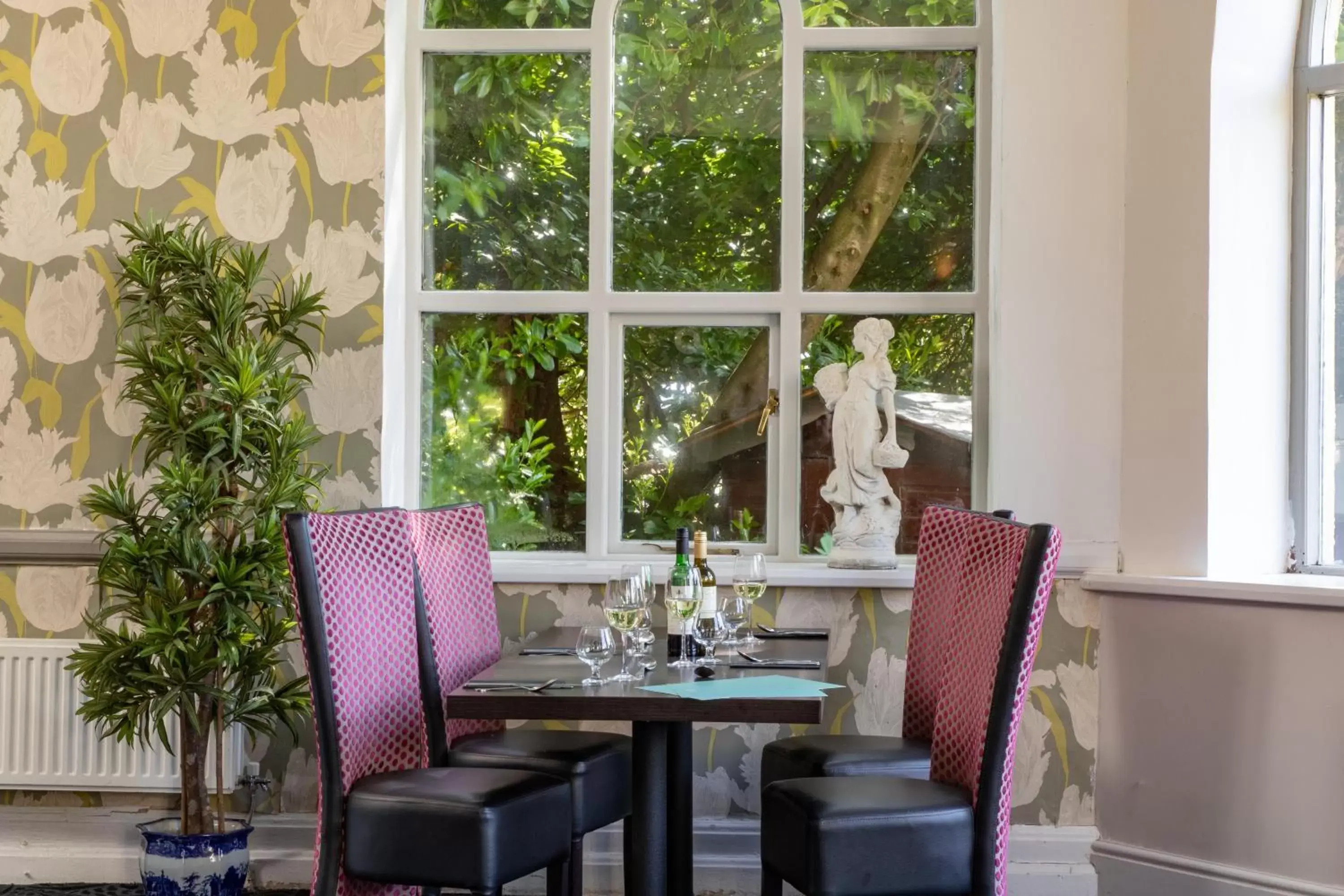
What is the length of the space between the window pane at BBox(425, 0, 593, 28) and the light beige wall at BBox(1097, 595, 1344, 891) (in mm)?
2280

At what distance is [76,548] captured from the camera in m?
3.55

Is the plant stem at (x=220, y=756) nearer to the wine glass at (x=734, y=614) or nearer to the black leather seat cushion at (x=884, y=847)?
the wine glass at (x=734, y=614)

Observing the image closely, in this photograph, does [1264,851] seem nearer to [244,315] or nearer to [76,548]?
[244,315]

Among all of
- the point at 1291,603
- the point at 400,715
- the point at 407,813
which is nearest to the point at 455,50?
the point at 400,715

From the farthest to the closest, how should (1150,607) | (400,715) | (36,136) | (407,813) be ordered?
(36,136)
(1150,607)
(400,715)
(407,813)

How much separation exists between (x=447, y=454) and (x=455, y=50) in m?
1.22

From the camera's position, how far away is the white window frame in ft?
11.1

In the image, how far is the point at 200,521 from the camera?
3174mm

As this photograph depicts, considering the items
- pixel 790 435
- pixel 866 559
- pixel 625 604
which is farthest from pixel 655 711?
pixel 790 435

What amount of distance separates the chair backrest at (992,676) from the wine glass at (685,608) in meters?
0.54

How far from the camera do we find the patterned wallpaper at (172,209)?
3.58m

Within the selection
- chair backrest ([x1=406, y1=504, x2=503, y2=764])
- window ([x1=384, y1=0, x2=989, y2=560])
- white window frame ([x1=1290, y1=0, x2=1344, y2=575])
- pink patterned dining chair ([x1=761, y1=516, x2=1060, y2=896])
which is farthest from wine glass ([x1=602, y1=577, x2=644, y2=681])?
white window frame ([x1=1290, y1=0, x2=1344, y2=575])

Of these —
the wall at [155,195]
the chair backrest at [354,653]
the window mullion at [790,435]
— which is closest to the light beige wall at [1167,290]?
the window mullion at [790,435]

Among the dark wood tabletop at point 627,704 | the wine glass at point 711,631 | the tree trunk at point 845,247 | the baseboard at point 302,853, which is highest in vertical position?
the tree trunk at point 845,247
